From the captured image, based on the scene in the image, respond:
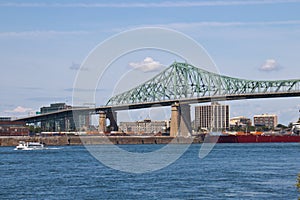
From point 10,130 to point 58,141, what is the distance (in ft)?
50.2

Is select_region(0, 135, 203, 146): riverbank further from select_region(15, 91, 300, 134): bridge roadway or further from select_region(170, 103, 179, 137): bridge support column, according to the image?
select_region(15, 91, 300, 134): bridge roadway

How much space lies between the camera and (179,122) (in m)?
106

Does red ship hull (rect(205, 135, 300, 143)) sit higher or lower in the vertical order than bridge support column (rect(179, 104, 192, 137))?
lower

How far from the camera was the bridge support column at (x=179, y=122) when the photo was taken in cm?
10412

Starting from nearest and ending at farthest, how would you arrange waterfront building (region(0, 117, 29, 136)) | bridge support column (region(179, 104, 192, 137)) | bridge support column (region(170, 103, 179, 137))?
bridge support column (region(170, 103, 179, 137))
bridge support column (region(179, 104, 192, 137))
waterfront building (region(0, 117, 29, 136))

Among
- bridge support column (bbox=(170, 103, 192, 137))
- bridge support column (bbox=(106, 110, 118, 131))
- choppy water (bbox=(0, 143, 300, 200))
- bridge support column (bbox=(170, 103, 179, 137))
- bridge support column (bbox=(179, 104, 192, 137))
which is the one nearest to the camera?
choppy water (bbox=(0, 143, 300, 200))

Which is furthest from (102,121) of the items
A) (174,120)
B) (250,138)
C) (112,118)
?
(250,138)

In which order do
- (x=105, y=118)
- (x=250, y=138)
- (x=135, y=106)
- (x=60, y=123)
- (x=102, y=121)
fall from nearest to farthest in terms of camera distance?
(x=135, y=106), (x=250, y=138), (x=102, y=121), (x=105, y=118), (x=60, y=123)

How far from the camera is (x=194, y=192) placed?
96.3 ft

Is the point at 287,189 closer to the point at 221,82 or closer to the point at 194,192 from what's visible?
the point at 194,192

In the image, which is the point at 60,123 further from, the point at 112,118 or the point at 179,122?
the point at 179,122

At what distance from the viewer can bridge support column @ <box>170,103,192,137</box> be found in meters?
104

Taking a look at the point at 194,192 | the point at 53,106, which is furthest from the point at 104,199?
the point at 53,106

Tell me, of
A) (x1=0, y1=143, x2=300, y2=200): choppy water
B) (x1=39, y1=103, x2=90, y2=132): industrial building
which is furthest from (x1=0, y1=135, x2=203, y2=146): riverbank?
(x1=0, y1=143, x2=300, y2=200): choppy water
